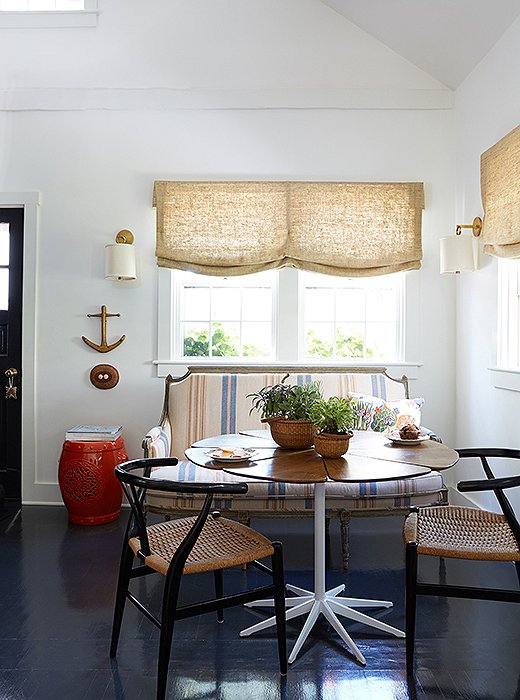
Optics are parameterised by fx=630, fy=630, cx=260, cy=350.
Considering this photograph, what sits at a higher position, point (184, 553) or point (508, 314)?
point (508, 314)

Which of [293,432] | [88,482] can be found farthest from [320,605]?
[88,482]

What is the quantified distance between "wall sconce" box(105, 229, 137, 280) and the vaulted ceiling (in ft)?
7.49

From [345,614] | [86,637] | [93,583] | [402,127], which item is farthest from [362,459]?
[402,127]

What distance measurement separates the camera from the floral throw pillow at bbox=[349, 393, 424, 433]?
154 inches

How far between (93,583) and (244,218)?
8.63 ft

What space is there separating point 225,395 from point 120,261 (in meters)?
1.20

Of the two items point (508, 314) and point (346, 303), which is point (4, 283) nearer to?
point (346, 303)

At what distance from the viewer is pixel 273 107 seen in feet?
15.1

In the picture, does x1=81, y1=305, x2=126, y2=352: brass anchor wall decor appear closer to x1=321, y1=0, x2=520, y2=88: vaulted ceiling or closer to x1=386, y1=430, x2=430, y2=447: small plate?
x1=386, y1=430, x2=430, y2=447: small plate

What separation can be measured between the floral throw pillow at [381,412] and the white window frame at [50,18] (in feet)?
10.9

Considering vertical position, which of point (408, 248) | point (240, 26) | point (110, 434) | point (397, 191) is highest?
point (240, 26)

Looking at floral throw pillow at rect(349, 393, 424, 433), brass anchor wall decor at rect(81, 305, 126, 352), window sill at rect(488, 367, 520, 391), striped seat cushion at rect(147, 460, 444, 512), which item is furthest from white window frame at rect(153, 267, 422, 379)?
striped seat cushion at rect(147, 460, 444, 512)

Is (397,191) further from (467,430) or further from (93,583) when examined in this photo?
(93,583)

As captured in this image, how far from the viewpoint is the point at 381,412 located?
3.96 metres
